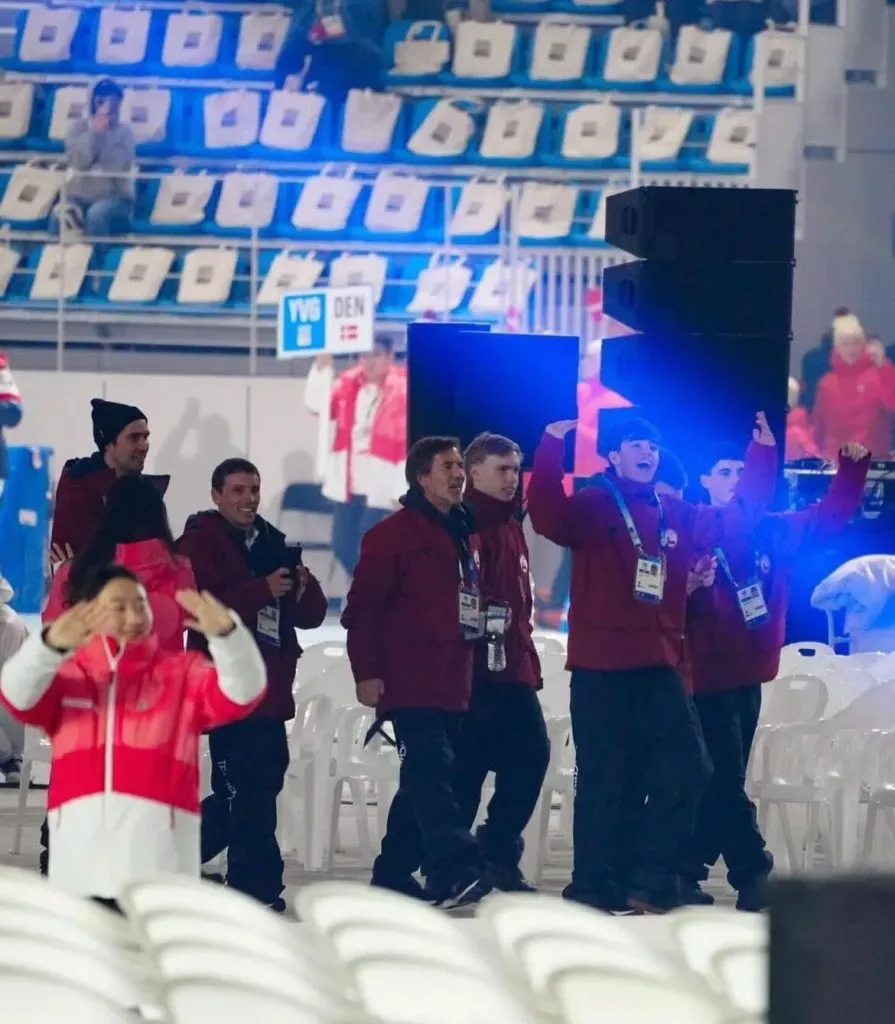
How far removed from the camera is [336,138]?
20906 mm

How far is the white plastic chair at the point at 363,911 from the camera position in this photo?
12.0 ft

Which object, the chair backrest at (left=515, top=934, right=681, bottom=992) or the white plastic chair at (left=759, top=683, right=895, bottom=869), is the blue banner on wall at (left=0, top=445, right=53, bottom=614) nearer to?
the white plastic chair at (left=759, top=683, right=895, bottom=869)

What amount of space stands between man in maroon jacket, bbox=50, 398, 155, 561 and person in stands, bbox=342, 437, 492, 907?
85 cm

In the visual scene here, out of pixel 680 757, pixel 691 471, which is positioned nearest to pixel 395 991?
pixel 680 757

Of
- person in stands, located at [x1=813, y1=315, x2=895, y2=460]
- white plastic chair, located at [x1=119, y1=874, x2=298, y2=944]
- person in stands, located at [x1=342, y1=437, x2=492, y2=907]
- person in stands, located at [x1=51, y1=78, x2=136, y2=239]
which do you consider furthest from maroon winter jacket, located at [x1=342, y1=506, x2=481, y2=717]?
person in stands, located at [x1=51, y1=78, x2=136, y2=239]

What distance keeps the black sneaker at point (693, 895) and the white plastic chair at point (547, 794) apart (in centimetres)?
75

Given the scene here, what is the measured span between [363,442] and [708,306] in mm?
9008

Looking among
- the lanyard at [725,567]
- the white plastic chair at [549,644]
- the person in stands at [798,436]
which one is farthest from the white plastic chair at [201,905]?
the person in stands at [798,436]

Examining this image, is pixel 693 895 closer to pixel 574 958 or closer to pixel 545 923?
pixel 545 923

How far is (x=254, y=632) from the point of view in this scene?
805 centimetres

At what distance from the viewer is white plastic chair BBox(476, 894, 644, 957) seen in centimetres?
363

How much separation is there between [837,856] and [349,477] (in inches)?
349

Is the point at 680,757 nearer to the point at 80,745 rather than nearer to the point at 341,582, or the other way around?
the point at 80,745

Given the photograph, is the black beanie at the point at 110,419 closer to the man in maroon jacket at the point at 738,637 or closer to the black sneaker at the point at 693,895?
the man in maroon jacket at the point at 738,637
